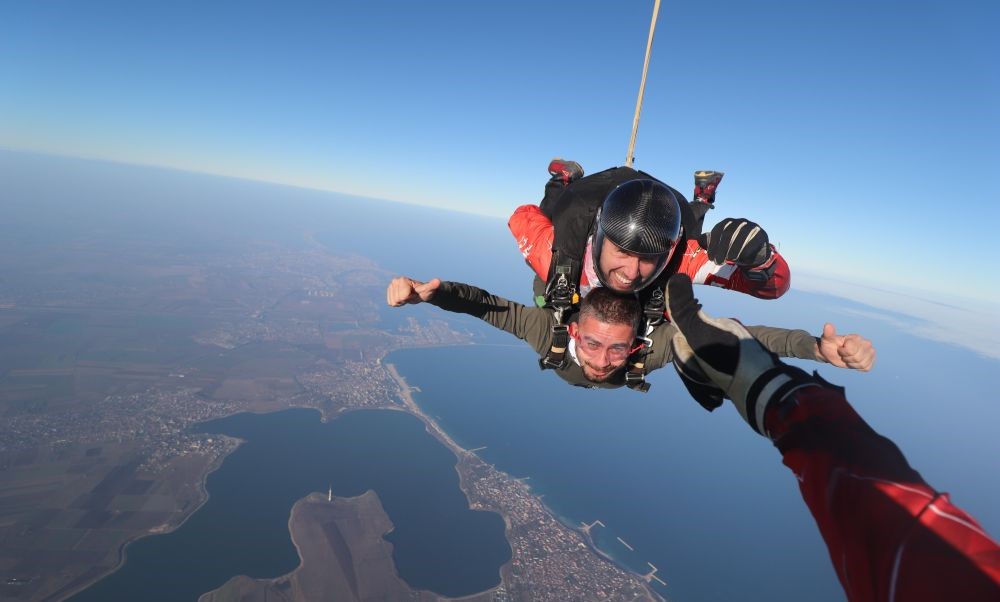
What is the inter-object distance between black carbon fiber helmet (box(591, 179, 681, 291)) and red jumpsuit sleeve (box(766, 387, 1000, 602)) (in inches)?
54.5

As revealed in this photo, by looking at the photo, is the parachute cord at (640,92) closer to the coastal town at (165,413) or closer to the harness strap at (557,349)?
the harness strap at (557,349)

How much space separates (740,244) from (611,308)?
0.89m

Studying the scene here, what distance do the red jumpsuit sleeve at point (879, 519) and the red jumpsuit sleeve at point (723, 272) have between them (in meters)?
1.81

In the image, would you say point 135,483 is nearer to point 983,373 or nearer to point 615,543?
point 615,543

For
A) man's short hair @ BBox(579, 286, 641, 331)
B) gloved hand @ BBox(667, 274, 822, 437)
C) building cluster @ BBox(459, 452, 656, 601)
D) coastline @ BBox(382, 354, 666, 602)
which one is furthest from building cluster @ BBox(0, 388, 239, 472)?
gloved hand @ BBox(667, 274, 822, 437)

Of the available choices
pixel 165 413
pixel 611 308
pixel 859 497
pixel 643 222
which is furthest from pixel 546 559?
pixel 165 413

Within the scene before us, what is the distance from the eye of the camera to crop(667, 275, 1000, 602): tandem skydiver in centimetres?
81

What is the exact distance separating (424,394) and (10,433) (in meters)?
28.9

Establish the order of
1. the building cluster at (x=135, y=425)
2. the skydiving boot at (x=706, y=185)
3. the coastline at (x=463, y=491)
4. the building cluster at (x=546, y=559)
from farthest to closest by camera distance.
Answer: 1. the building cluster at (x=135, y=425)
2. the building cluster at (x=546, y=559)
3. the coastline at (x=463, y=491)
4. the skydiving boot at (x=706, y=185)

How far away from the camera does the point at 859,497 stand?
3.42ft

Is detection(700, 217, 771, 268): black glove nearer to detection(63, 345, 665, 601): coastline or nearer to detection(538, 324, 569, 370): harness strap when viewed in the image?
detection(538, 324, 569, 370): harness strap

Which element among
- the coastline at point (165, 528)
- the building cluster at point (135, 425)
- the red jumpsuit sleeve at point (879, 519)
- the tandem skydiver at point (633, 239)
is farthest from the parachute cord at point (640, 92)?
the building cluster at point (135, 425)

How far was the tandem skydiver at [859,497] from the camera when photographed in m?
0.81

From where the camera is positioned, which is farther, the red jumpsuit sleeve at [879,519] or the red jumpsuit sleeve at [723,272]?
the red jumpsuit sleeve at [723,272]
